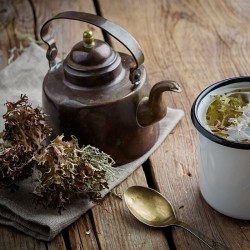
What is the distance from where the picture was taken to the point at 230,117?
3.22ft

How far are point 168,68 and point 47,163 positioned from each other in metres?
0.50

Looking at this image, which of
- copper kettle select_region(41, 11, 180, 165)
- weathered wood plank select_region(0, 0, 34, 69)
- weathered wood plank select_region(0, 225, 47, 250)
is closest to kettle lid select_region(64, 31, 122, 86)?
copper kettle select_region(41, 11, 180, 165)

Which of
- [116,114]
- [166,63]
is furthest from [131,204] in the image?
[166,63]

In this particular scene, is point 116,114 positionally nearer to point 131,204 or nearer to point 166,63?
point 131,204

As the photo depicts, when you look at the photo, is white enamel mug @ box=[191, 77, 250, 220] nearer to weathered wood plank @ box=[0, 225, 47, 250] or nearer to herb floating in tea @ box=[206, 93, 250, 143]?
herb floating in tea @ box=[206, 93, 250, 143]

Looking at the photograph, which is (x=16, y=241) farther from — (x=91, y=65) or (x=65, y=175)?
(x=91, y=65)

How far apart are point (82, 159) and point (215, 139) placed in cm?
23

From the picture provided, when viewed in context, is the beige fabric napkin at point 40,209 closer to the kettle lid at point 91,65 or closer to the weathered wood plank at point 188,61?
the weathered wood plank at point 188,61

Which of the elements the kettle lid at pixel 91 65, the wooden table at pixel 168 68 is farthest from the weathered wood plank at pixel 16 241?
the kettle lid at pixel 91 65

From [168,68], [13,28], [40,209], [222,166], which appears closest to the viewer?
[222,166]

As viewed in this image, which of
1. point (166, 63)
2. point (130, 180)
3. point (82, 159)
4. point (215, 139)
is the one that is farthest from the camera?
point (166, 63)

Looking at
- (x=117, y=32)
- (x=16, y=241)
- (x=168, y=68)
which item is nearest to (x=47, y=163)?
(x=16, y=241)

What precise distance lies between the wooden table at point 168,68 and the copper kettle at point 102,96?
0.09 meters

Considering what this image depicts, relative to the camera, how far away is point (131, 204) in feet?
3.51
